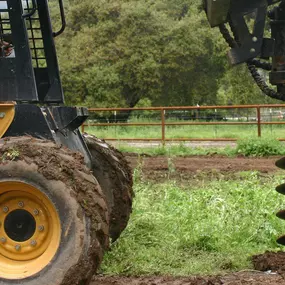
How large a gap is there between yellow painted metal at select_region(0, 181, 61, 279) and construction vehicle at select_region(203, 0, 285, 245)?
1.67 meters

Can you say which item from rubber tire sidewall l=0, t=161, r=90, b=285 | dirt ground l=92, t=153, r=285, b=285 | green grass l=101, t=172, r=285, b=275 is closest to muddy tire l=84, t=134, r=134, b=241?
green grass l=101, t=172, r=285, b=275

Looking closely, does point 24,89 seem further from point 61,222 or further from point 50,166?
point 61,222

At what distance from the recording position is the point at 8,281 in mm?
4137

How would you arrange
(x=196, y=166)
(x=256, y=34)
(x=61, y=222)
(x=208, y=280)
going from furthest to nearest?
(x=196, y=166)
(x=208, y=280)
(x=256, y=34)
(x=61, y=222)

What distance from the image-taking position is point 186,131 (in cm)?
2039

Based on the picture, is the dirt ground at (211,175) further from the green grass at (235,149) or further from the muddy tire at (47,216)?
the muddy tire at (47,216)

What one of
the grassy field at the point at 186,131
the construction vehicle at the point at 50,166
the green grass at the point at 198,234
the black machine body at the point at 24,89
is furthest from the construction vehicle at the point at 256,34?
the grassy field at the point at 186,131

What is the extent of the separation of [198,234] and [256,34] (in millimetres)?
2137

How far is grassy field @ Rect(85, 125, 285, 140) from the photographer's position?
19559 millimetres

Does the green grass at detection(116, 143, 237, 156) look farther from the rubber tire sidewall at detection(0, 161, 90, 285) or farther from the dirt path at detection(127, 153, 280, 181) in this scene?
the rubber tire sidewall at detection(0, 161, 90, 285)

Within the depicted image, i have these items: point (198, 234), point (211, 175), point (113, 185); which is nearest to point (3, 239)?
point (113, 185)

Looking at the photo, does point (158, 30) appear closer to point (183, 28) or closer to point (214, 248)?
point (183, 28)

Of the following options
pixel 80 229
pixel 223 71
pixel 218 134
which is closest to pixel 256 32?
pixel 80 229

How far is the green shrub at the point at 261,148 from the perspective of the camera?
15.7 meters
